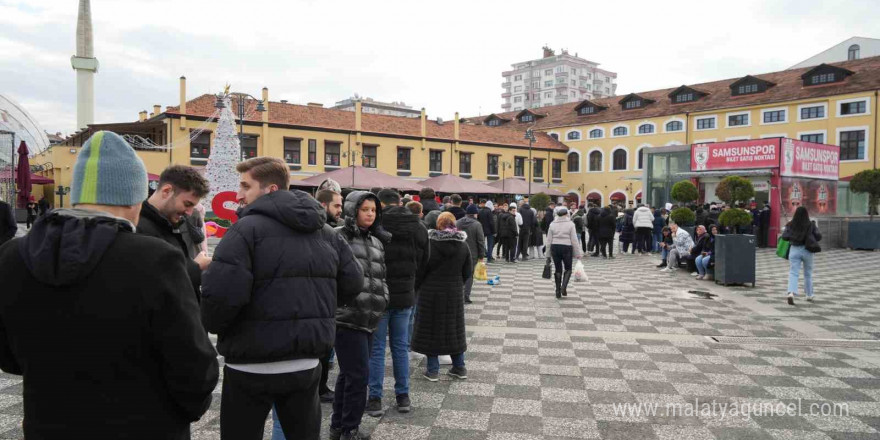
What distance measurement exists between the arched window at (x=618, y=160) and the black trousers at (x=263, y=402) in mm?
43957

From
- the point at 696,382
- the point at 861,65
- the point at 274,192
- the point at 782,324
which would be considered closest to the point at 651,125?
the point at 861,65

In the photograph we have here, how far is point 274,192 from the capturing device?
2668 millimetres

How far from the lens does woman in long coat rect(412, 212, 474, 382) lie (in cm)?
513

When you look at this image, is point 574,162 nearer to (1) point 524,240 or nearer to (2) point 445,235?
(1) point 524,240

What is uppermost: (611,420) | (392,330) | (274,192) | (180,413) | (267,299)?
A: (274,192)

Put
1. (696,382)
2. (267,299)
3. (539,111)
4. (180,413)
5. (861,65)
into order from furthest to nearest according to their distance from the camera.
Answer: (539,111)
(861,65)
(696,382)
(267,299)
(180,413)

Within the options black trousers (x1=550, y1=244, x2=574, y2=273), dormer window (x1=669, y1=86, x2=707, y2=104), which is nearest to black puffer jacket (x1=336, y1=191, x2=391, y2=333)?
black trousers (x1=550, y1=244, x2=574, y2=273)

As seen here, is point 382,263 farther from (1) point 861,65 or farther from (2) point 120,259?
(1) point 861,65

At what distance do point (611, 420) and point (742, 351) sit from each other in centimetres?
291

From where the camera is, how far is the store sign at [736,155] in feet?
66.2

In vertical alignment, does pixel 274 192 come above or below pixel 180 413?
above

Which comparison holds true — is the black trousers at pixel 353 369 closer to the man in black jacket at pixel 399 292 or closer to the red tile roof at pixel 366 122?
the man in black jacket at pixel 399 292

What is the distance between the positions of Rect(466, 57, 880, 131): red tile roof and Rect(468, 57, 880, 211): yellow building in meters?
0.06

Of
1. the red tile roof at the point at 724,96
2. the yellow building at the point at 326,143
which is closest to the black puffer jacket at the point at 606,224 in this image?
the yellow building at the point at 326,143
